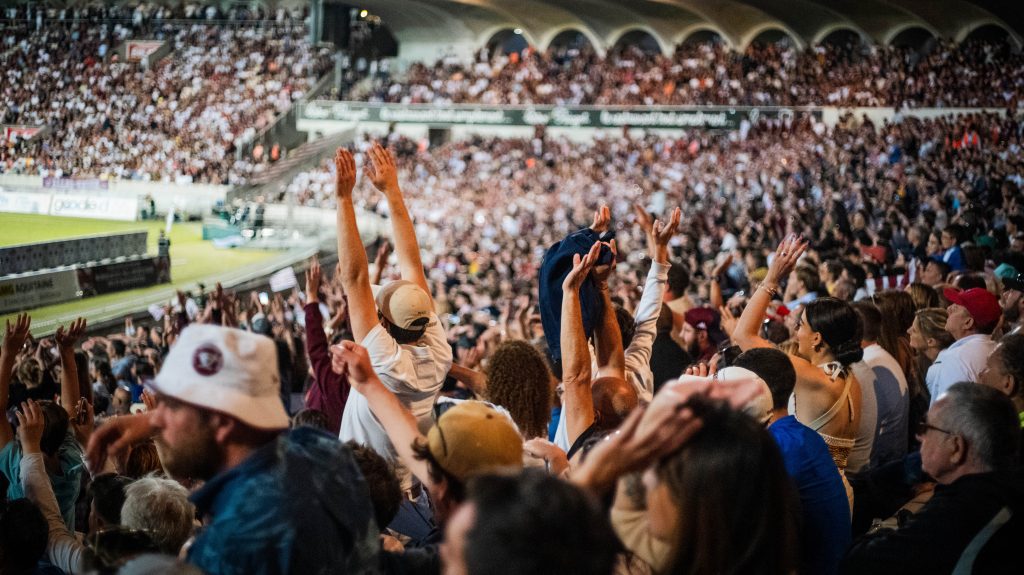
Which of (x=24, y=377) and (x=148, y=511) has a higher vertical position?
(x=148, y=511)

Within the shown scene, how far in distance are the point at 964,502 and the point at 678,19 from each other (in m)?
37.3

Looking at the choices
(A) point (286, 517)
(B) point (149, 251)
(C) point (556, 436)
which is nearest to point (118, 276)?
(B) point (149, 251)

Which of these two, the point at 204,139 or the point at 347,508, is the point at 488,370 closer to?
the point at 347,508

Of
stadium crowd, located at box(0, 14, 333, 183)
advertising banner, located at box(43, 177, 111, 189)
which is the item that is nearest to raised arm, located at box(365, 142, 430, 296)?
stadium crowd, located at box(0, 14, 333, 183)

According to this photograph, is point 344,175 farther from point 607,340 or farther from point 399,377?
point 607,340

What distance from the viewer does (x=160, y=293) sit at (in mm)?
17891

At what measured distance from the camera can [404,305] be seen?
3467 mm

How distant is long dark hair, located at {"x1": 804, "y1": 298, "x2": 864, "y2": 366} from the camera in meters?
4.03

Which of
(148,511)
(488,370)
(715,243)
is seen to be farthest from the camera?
(715,243)

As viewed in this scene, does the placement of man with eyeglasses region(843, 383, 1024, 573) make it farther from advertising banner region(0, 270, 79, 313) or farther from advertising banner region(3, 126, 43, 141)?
advertising banner region(3, 126, 43, 141)

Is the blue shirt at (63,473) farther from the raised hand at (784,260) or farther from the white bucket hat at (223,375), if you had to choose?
the raised hand at (784,260)

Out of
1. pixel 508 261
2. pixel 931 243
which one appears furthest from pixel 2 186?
pixel 931 243

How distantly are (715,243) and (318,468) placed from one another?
44.1 feet

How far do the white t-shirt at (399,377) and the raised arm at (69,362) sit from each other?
2.02 metres
